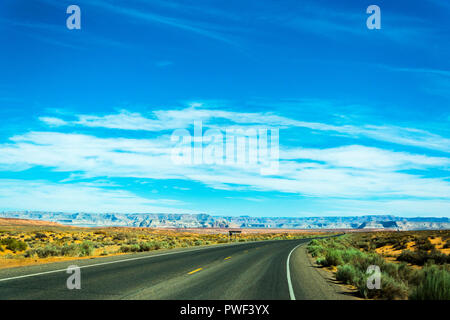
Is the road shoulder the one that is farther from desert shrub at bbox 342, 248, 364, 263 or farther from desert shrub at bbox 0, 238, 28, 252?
desert shrub at bbox 0, 238, 28, 252

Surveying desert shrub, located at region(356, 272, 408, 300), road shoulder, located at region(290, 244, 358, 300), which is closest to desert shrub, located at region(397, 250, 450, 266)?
road shoulder, located at region(290, 244, 358, 300)

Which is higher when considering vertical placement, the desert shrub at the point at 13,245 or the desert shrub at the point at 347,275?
the desert shrub at the point at 347,275

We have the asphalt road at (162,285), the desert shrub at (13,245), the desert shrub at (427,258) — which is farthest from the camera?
the desert shrub at (13,245)

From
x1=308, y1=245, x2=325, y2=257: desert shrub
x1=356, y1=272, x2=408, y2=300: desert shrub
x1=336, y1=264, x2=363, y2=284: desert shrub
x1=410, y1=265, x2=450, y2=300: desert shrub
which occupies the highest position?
x1=410, y1=265, x2=450, y2=300: desert shrub

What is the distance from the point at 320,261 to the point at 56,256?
16455 millimetres

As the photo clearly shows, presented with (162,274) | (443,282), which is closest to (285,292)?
(443,282)

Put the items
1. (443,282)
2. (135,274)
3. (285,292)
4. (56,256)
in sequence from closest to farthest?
(443,282) → (285,292) → (135,274) → (56,256)

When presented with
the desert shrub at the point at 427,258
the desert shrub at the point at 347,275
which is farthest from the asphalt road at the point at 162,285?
the desert shrub at the point at 427,258

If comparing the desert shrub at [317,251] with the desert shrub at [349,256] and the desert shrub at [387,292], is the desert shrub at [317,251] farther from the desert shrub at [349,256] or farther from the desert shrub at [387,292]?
the desert shrub at [387,292]

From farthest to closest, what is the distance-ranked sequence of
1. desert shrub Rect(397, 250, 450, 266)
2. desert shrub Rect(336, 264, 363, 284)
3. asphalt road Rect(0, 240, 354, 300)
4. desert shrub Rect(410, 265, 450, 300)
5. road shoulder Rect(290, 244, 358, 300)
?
desert shrub Rect(397, 250, 450, 266)
desert shrub Rect(336, 264, 363, 284)
road shoulder Rect(290, 244, 358, 300)
asphalt road Rect(0, 240, 354, 300)
desert shrub Rect(410, 265, 450, 300)

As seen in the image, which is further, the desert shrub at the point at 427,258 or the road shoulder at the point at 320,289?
the desert shrub at the point at 427,258
